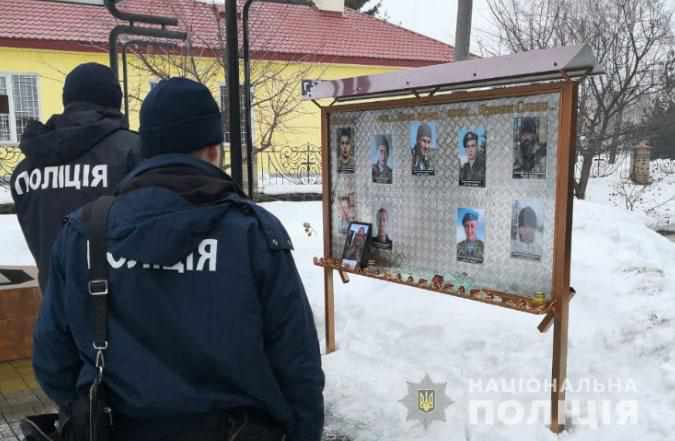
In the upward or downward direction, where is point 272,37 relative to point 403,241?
upward

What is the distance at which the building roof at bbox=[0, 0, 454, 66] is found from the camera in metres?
15.3

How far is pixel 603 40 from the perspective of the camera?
13.8 m

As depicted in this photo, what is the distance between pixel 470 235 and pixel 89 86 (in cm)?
226

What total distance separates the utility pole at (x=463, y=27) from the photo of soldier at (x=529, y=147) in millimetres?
2708

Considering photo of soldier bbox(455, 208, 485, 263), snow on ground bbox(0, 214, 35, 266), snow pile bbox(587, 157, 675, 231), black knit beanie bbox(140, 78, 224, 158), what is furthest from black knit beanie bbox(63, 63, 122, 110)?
snow pile bbox(587, 157, 675, 231)

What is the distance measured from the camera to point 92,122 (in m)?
2.82

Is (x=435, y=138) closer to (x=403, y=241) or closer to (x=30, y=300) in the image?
(x=403, y=241)

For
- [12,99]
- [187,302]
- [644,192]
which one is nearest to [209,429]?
[187,302]

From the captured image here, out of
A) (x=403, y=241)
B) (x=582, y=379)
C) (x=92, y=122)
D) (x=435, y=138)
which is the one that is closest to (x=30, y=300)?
(x=92, y=122)

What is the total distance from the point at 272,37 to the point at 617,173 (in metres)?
15.7

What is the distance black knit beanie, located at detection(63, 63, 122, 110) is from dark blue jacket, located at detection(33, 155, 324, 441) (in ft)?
4.94

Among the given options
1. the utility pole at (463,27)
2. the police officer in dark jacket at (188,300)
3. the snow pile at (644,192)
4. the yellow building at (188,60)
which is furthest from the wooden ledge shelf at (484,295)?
the snow pile at (644,192)

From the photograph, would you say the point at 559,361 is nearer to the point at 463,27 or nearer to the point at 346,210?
the point at 346,210

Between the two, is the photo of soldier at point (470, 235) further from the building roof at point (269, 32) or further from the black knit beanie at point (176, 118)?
the building roof at point (269, 32)
